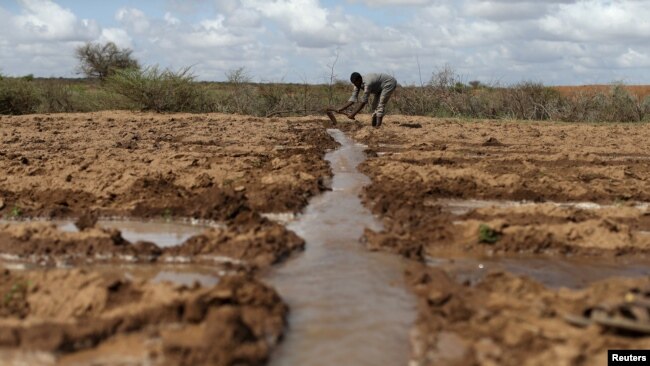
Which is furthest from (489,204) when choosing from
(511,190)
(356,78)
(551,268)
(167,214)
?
(356,78)

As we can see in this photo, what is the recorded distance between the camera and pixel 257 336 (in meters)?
4.03

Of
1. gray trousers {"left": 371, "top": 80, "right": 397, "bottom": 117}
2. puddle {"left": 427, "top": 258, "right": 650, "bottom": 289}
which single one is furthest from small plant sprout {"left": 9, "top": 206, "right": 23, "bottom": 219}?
gray trousers {"left": 371, "top": 80, "right": 397, "bottom": 117}

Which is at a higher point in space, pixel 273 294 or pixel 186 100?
pixel 186 100

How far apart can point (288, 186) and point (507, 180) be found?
3.04 metres

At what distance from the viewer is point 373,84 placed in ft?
51.1

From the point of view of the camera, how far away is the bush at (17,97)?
81.3 feet

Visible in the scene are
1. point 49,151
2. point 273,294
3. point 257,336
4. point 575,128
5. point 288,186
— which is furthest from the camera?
point 575,128

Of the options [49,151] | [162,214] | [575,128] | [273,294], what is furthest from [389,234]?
[575,128]

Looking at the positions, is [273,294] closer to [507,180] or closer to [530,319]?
[530,319]

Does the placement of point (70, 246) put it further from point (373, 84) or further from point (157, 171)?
point (373, 84)

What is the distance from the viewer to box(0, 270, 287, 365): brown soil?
12.1 feet

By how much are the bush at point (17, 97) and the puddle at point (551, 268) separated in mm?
23137

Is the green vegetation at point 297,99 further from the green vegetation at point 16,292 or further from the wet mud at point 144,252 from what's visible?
the green vegetation at point 16,292

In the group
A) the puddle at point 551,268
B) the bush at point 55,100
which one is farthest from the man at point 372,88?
the bush at point 55,100
